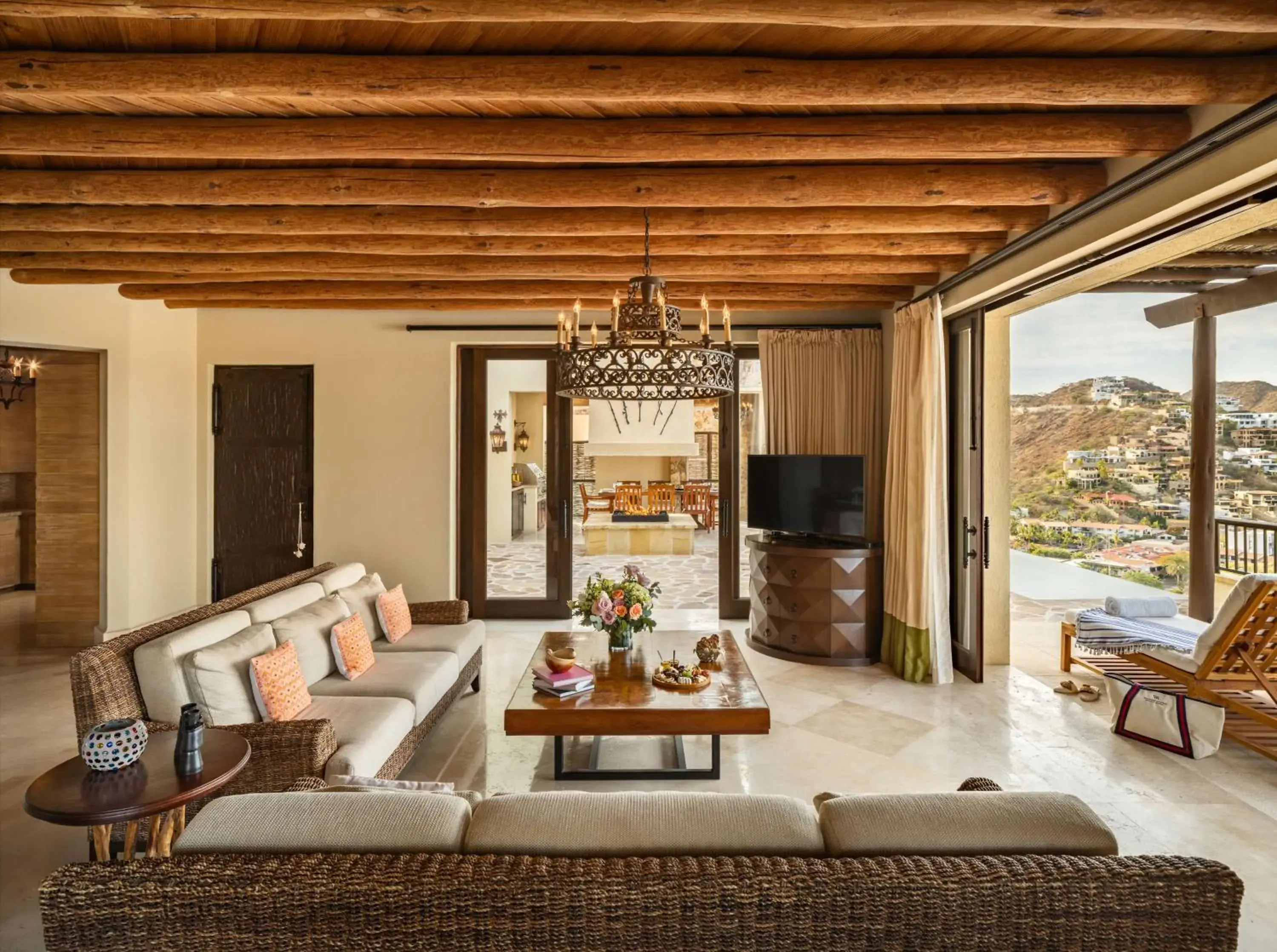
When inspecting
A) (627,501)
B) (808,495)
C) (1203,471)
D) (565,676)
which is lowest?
(565,676)

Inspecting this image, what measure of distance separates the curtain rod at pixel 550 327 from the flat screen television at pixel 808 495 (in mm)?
1134

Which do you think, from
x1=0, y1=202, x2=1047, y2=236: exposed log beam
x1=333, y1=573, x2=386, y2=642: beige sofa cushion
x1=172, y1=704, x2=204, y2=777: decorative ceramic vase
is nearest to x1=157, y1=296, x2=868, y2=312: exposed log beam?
x1=0, y1=202, x2=1047, y2=236: exposed log beam

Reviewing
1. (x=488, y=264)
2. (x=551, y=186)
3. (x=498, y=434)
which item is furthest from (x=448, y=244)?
(x=498, y=434)

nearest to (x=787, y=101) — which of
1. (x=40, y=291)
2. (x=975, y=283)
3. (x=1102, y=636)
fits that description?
(x=975, y=283)

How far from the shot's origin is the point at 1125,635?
13.0 feet

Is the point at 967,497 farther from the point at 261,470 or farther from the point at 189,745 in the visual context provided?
the point at 261,470

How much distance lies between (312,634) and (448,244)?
2.22 metres

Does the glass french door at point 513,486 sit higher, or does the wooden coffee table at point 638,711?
the glass french door at point 513,486

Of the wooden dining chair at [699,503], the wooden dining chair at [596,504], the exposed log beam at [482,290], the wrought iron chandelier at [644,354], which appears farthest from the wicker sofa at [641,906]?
the wooden dining chair at [699,503]

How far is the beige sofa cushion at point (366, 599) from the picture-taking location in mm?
3881

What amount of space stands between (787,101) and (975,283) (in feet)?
8.21

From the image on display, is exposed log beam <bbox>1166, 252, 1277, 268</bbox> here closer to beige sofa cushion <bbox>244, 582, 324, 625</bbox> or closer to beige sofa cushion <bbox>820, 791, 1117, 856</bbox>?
beige sofa cushion <bbox>820, 791, 1117, 856</bbox>

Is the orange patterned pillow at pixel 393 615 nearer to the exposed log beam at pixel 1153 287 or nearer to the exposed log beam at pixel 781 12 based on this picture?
the exposed log beam at pixel 781 12

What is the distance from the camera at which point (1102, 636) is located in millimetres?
4078
